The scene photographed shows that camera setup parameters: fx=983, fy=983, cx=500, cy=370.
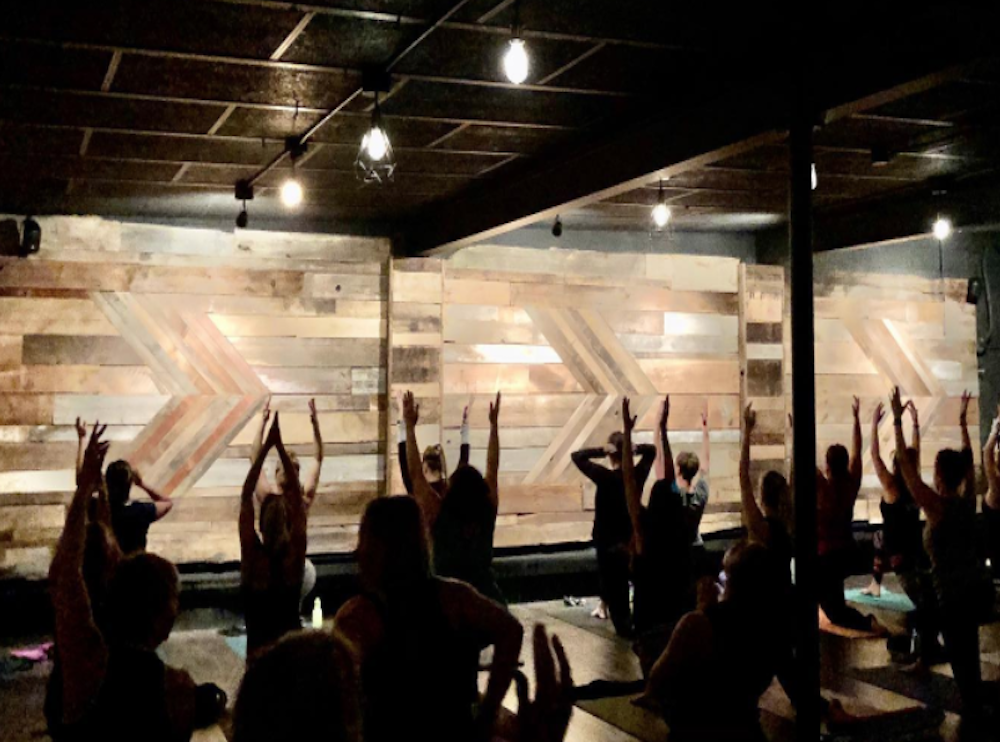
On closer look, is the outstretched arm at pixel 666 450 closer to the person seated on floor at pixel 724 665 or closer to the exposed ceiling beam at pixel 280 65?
the exposed ceiling beam at pixel 280 65

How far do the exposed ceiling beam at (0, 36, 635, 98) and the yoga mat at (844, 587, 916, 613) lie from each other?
5019mm

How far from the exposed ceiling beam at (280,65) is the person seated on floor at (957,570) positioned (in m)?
2.36

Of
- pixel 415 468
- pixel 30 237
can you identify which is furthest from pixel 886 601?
pixel 30 237

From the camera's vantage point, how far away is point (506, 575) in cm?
827

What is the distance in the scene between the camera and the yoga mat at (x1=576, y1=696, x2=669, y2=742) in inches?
191

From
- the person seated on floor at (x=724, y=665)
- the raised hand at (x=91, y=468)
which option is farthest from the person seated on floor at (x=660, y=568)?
the raised hand at (x=91, y=468)

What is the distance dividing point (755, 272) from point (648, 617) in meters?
5.10

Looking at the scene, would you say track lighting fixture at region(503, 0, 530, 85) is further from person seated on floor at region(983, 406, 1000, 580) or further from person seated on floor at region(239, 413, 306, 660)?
person seated on floor at region(983, 406, 1000, 580)

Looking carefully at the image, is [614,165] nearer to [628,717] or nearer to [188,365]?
[628,717]

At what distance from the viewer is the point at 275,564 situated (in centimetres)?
448

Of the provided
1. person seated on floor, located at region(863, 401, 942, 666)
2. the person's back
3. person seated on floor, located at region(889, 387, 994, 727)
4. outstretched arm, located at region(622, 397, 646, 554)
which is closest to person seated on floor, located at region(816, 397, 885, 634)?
person seated on floor, located at region(863, 401, 942, 666)

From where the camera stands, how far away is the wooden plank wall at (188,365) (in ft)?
24.0

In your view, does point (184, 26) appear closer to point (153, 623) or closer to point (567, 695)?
point (153, 623)

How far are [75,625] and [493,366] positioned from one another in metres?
6.21
